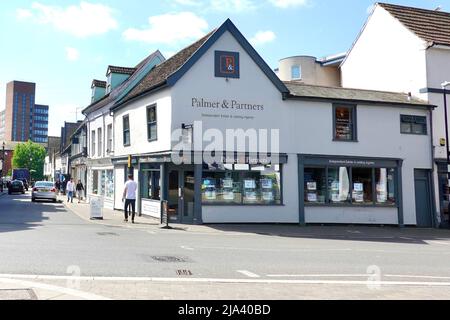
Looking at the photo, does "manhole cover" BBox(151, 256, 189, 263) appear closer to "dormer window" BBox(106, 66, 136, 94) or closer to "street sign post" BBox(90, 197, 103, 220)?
"street sign post" BBox(90, 197, 103, 220)

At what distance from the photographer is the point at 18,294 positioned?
5965 mm

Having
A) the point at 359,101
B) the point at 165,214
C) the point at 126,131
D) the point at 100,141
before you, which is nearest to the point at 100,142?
the point at 100,141

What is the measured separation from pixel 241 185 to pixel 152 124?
510 cm

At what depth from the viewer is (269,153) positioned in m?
19.4

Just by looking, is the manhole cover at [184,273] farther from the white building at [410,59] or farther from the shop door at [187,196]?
the white building at [410,59]

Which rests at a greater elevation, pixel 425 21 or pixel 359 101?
pixel 425 21

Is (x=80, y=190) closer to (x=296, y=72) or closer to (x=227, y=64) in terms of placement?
(x=296, y=72)

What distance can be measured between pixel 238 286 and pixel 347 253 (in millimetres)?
5854

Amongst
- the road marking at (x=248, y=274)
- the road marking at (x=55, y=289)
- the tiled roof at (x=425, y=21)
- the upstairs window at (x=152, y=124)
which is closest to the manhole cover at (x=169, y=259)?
the road marking at (x=248, y=274)

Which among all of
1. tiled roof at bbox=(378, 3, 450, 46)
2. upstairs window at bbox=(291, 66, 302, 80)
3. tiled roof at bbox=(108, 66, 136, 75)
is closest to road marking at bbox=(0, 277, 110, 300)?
tiled roof at bbox=(378, 3, 450, 46)

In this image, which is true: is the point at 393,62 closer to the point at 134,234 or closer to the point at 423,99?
the point at 423,99

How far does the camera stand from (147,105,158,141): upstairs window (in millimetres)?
20078

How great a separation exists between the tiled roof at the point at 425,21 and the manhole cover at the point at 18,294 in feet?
71.2

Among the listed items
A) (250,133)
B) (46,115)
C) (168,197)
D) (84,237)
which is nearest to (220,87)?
(250,133)
